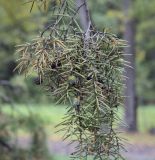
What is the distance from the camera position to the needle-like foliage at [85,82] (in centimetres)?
254

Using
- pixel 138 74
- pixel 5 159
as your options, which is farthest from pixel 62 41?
pixel 138 74

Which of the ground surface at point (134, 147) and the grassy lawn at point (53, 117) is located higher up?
the grassy lawn at point (53, 117)

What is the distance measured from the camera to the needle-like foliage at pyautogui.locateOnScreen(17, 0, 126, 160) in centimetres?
254

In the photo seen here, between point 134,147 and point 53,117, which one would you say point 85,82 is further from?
point 53,117

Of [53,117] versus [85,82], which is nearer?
[85,82]

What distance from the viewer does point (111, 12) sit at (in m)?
21.9

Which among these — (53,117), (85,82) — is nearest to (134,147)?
(53,117)

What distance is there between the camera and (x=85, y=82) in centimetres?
256

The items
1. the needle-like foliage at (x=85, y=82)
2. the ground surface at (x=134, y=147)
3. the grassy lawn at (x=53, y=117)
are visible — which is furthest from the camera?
the ground surface at (x=134, y=147)

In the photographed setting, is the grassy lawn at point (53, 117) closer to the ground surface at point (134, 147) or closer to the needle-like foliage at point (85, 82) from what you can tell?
the ground surface at point (134, 147)

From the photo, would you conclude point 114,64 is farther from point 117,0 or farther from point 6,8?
point 117,0

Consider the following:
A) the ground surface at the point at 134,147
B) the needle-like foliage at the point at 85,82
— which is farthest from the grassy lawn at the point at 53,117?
the needle-like foliage at the point at 85,82

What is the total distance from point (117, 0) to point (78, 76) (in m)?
20.2

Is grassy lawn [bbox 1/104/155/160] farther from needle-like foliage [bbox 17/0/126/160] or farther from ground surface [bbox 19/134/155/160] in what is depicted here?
needle-like foliage [bbox 17/0/126/160]
